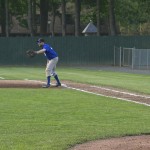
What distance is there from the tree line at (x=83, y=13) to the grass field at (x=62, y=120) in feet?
119

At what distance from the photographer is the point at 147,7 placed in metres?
57.6

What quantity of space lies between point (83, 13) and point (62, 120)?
219ft

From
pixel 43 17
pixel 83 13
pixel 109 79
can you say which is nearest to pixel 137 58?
pixel 109 79

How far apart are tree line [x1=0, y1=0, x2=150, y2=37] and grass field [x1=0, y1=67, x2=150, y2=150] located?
36.1 metres

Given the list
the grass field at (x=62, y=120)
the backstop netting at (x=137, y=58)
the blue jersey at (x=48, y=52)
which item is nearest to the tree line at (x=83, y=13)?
the backstop netting at (x=137, y=58)

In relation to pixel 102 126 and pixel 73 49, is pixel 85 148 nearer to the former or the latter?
pixel 102 126

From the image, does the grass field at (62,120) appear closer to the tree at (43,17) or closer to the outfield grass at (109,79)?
the outfield grass at (109,79)

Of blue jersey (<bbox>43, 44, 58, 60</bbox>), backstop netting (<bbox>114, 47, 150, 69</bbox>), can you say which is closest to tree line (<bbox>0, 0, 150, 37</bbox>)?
backstop netting (<bbox>114, 47, 150, 69</bbox>)

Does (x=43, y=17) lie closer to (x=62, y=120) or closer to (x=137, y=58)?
(x=137, y=58)

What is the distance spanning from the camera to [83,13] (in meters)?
77.9

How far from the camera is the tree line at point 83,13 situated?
5381cm

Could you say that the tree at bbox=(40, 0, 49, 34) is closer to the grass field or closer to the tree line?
the tree line

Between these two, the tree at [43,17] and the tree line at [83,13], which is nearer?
the tree line at [83,13]

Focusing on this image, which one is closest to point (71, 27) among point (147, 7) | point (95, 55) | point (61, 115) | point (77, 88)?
point (147, 7)
